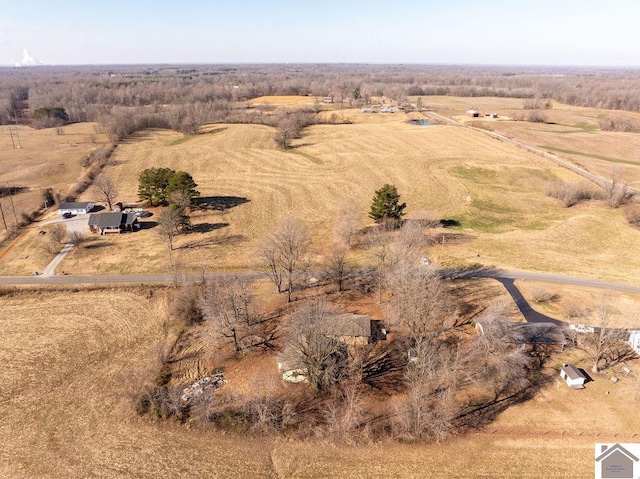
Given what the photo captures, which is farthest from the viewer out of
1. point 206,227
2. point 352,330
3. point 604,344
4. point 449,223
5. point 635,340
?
point 449,223

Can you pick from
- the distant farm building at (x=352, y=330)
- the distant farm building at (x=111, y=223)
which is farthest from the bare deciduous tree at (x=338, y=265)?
the distant farm building at (x=111, y=223)

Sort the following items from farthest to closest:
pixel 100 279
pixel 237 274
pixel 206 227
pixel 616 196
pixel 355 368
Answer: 1. pixel 616 196
2. pixel 206 227
3. pixel 237 274
4. pixel 100 279
5. pixel 355 368

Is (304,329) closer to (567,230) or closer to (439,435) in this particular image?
(439,435)

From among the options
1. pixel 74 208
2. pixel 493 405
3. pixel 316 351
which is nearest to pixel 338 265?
pixel 316 351

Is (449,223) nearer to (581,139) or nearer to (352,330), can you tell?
(352,330)

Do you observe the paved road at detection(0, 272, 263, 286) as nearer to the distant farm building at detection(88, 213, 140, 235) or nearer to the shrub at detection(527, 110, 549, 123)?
the distant farm building at detection(88, 213, 140, 235)

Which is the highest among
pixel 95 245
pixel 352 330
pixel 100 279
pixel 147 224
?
pixel 147 224
